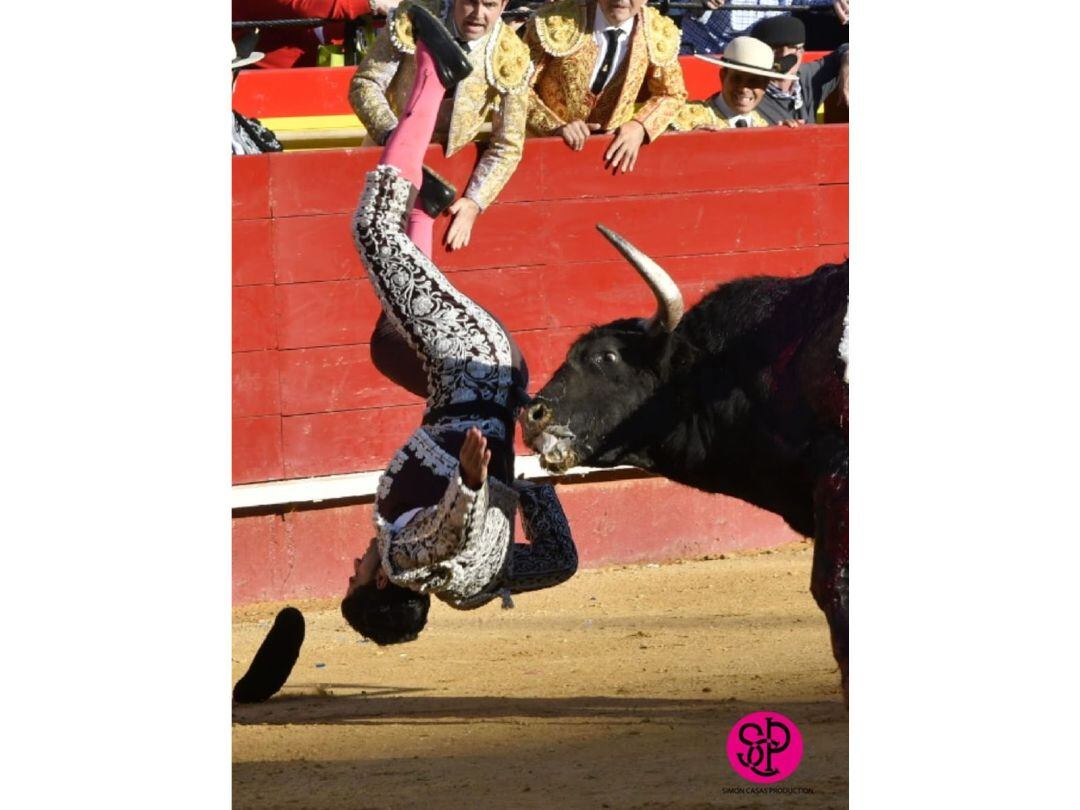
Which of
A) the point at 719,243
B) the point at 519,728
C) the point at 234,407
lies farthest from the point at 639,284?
the point at 519,728

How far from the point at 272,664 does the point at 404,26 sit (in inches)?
49.3

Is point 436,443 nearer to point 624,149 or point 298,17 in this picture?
point 624,149

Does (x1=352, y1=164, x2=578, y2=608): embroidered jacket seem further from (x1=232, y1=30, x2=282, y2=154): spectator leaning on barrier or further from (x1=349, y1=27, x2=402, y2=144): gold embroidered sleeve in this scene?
(x1=232, y1=30, x2=282, y2=154): spectator leaning on barrier

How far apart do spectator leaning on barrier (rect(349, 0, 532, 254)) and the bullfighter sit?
0.52 feet

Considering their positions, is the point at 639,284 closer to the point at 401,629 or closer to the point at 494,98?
the point at 494,98

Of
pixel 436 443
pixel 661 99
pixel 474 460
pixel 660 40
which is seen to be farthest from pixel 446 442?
pixel 661 99

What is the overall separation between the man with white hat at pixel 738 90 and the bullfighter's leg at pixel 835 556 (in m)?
1.76

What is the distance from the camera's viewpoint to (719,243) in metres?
4.82

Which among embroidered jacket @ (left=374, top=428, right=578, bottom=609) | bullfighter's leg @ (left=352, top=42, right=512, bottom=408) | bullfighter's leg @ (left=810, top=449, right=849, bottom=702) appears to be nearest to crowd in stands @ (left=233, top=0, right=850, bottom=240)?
bullfighter's leg @ (left=352, top=42, right=512, bottom=408)

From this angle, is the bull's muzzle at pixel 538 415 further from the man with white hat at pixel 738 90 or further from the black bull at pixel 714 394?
the man with white hat at pixel 738 90

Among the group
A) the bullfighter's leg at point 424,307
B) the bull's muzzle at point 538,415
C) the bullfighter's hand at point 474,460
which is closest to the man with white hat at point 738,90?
the bullfighter's leg at point 424,307

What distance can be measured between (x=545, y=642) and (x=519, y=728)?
2.28 feet

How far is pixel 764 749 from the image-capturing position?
3.29 meters
